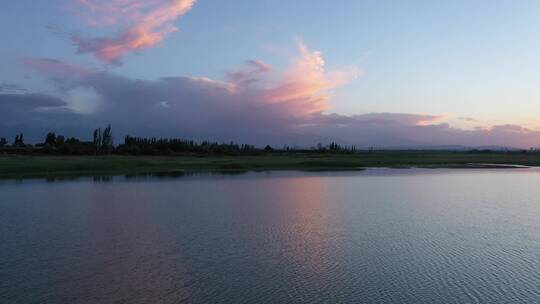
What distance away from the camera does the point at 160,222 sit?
19.7 metres

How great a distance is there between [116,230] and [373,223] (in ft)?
31.5

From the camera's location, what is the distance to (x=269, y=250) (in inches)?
582

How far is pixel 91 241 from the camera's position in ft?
52.3

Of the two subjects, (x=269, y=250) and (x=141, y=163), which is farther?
(x=141, y=163)

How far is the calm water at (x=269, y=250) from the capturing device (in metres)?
10.9

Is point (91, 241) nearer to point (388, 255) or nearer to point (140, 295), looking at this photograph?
point (140, 295)

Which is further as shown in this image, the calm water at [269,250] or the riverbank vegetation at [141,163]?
the riverbank vegetation at [141,163]

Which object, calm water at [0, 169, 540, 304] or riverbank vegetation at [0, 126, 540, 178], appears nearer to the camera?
calm water at [0, 169, 540, 304]

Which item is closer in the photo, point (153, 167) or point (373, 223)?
point (373, 223)

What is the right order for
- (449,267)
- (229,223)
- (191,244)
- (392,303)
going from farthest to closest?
(229,223), (191,244), (449,267), (392,303)

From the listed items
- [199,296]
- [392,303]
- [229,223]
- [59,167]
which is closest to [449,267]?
[392,303]

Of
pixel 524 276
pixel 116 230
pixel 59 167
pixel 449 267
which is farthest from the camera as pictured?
pixel 59 167

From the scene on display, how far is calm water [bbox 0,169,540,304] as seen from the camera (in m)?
10.9

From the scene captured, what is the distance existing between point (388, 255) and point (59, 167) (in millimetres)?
47724
